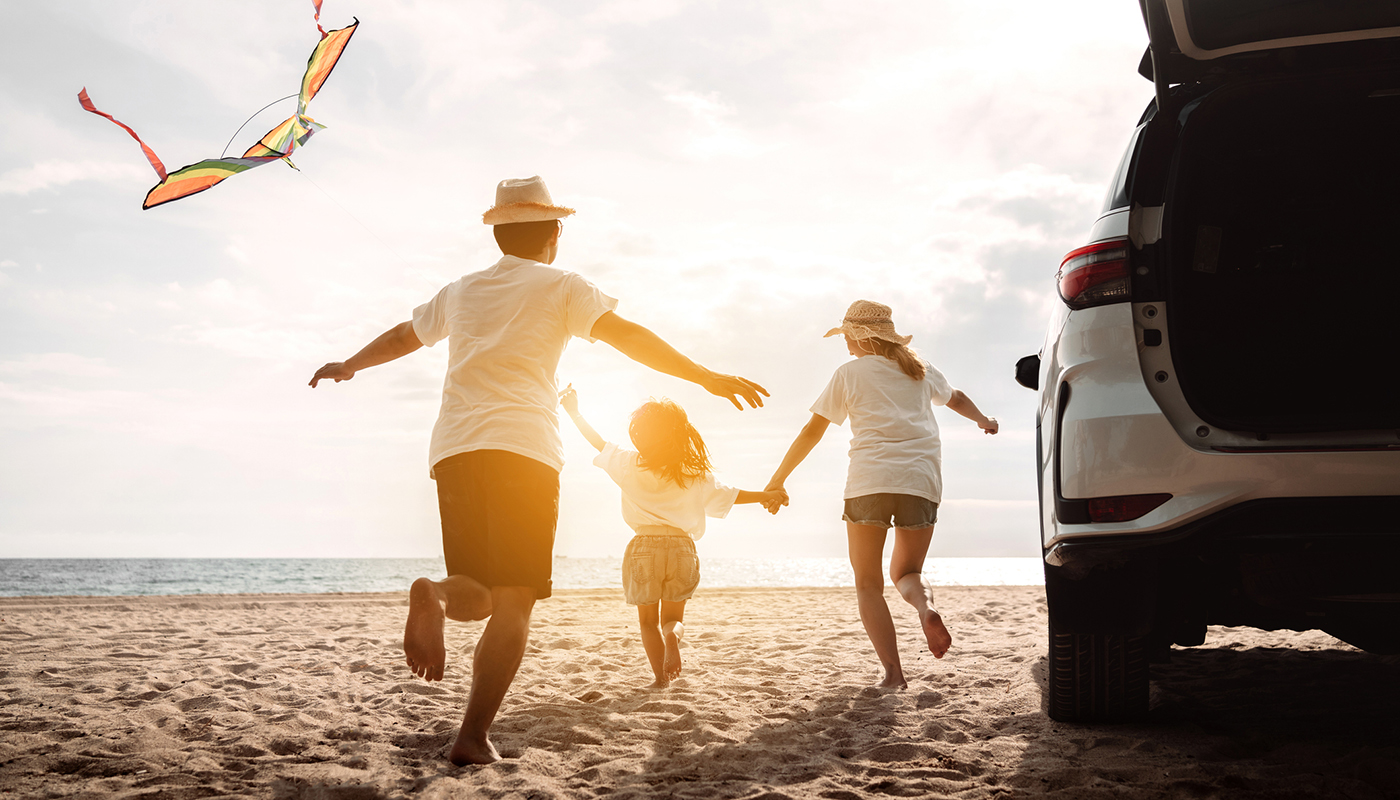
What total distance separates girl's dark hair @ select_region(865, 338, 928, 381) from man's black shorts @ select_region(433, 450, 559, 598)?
2.37 m

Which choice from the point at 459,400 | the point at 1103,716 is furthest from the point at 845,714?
the point at 459,400

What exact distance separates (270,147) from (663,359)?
2.87 meters

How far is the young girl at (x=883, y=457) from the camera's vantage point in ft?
14.1

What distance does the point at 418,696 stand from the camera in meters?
4.16

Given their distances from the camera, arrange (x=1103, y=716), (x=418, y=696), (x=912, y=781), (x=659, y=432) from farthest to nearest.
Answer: (x=659, y=432) < (x=418, y=696) < (x=1103, y=716) < (x=912, y=781)

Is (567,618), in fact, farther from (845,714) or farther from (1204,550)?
(1204,550)

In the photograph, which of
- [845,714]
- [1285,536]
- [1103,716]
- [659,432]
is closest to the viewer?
[1285,536]

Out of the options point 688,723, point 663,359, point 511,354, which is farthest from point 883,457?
point 511,354

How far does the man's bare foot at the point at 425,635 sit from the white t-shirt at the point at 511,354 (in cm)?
54

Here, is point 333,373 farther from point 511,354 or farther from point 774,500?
point 774,500

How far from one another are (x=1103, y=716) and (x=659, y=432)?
256 centimetres

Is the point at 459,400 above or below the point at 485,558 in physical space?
above

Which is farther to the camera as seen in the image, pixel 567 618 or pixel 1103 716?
pixel 567 618

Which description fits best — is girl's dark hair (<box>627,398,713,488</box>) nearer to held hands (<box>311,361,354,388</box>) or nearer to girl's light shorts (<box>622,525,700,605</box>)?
girl's light shorts (<box>622,525,700,605</box>)
